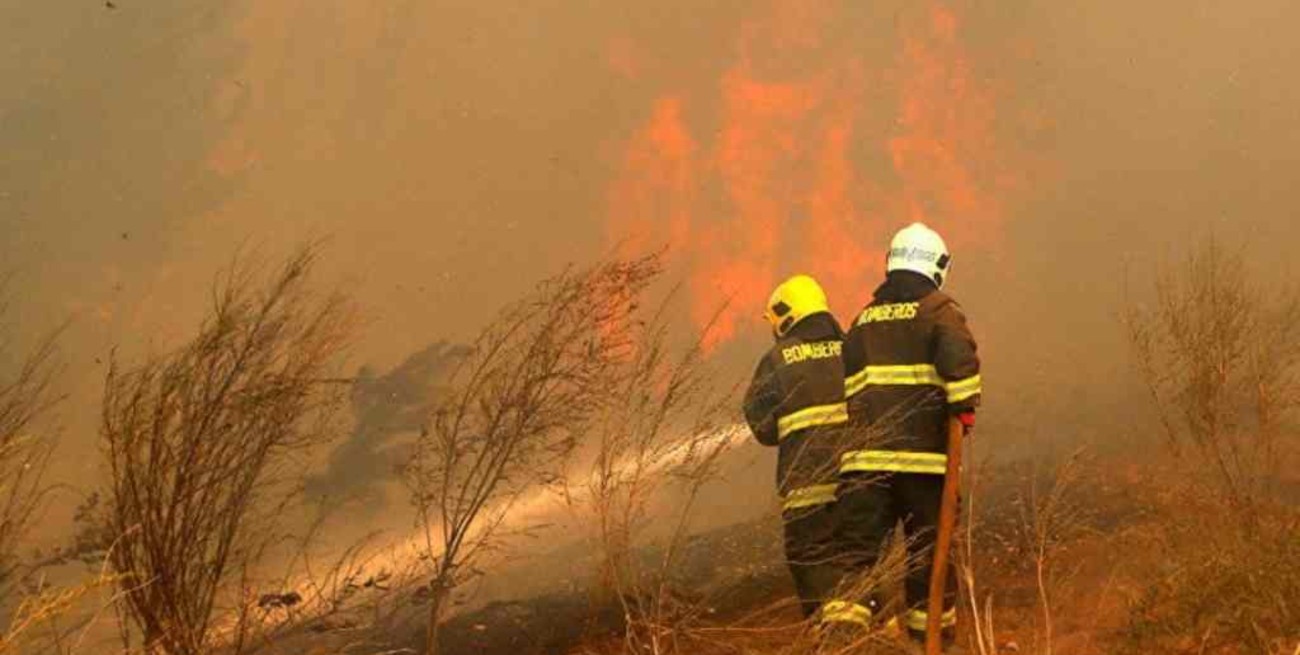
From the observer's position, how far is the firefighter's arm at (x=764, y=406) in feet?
16.8

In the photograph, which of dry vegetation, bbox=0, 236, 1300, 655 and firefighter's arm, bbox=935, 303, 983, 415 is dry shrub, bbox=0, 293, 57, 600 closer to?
dry vegetation, bbox=0, 236, 1300, 655

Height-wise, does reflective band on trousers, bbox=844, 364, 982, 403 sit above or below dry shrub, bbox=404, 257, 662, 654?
below

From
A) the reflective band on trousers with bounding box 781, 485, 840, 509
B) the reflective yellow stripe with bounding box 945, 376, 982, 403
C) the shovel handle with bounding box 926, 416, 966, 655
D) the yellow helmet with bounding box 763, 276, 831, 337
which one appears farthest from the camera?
the yellow helmet with bounding box 763, 276, 831, 337

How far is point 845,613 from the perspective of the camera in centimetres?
405

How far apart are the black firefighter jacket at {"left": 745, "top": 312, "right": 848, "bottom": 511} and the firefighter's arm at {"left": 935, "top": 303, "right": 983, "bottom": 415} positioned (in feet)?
1.74

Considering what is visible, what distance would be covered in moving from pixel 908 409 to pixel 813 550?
2.42ft

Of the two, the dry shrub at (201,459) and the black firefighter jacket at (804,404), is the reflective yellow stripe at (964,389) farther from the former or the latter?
the dry shrub at (201,459)

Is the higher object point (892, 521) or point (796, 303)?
point (796, 303)

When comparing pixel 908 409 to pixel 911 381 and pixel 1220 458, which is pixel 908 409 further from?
pixel 1220 458

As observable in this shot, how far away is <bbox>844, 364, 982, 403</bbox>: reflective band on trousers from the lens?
15.0 ft

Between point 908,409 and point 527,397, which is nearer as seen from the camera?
point 908,409

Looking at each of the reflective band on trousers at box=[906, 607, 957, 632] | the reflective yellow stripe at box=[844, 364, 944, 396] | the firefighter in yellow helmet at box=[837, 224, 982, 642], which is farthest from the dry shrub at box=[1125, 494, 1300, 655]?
the reflective yellow stripe at box=[844, 364, 944, 396]

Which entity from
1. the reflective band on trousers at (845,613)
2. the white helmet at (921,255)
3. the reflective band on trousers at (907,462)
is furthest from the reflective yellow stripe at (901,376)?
the reflective band on trousers at (845,613)

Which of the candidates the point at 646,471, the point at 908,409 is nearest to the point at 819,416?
the point at 908,409
